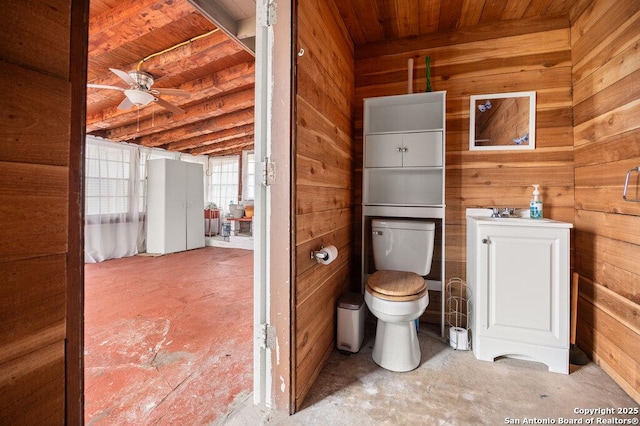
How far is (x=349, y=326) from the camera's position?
78.4 inches

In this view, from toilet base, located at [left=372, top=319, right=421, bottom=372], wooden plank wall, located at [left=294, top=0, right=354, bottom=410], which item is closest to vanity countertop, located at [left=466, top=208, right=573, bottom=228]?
toilet base, located at [left=372, top=319, right=421, bottom=372]

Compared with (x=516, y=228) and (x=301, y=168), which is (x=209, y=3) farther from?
(x=516, y=228)

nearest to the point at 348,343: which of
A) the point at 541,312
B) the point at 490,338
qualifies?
the point at 490,338

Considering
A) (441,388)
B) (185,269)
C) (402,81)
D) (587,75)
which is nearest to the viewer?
(441,388)

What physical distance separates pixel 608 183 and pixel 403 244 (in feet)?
4.24

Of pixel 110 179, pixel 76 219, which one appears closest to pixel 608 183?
pixel 76 219

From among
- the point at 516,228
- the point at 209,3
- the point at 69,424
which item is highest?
the point at 209,3

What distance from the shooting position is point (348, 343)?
2.00m

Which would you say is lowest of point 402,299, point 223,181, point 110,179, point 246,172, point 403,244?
point 402,299

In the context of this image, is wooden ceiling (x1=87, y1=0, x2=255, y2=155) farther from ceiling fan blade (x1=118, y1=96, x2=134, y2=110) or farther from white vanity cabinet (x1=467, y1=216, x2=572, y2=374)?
white vanity cabinet (x1=467, y1=216, x2=572, y2=374)

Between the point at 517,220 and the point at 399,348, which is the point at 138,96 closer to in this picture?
the point at 399,348

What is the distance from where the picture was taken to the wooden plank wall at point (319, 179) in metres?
1.49

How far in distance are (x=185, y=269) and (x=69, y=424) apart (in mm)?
4039

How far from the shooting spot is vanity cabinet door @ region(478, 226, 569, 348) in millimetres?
1779
